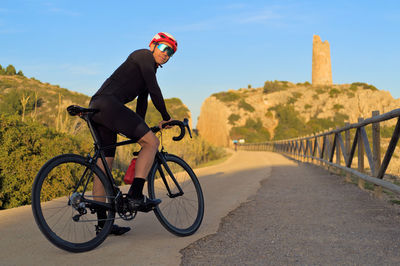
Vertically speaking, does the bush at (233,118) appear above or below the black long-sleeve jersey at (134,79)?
above

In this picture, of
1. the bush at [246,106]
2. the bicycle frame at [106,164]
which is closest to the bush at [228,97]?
the bush at [246,106]

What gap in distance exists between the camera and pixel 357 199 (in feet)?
21.3

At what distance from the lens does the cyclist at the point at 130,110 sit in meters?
3.33

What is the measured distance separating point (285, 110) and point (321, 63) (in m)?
31.4

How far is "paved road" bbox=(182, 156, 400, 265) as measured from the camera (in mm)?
3154

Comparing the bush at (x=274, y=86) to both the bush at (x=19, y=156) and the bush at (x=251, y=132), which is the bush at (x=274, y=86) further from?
the bush at (x=19, y=156)

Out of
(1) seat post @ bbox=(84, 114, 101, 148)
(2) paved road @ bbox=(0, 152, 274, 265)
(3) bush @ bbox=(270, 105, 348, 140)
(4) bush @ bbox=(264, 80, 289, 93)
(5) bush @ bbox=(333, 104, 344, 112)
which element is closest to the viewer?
(2) paved road @ bbox=(0, 152, 274, 265)

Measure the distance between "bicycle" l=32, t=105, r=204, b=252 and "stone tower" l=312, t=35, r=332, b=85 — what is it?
90.3 metres

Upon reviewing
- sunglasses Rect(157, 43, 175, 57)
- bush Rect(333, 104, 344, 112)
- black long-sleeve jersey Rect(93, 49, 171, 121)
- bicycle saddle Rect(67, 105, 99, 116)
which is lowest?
bicycle saddle Rect(67, 105, 99, 116)

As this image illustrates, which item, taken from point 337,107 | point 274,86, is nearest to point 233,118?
point 337,107

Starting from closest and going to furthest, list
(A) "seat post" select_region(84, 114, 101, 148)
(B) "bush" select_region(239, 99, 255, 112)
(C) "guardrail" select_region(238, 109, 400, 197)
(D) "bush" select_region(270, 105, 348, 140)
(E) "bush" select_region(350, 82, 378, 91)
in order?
(A) "seat post" select_region(84, 114, 101, 148)
(C) "guardrail" select_region(238, 109, 400, 197)
(D) "bush" select_region(270, 105, 348, 140)
(B) "bush" select_region(239, 99, 255, 112)
(E) "bush" select_region(350, 82, 378, 91)

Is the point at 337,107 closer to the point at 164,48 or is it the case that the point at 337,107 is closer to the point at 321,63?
the point at 321,63

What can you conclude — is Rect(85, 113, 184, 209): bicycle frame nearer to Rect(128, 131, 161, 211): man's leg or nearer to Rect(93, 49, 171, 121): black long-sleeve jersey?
Rect(128, 131, 161, 211): man's leg

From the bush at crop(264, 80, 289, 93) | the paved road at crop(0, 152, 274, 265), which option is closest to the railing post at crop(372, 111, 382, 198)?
the paved road at crop(0, 152, 274, 265)
